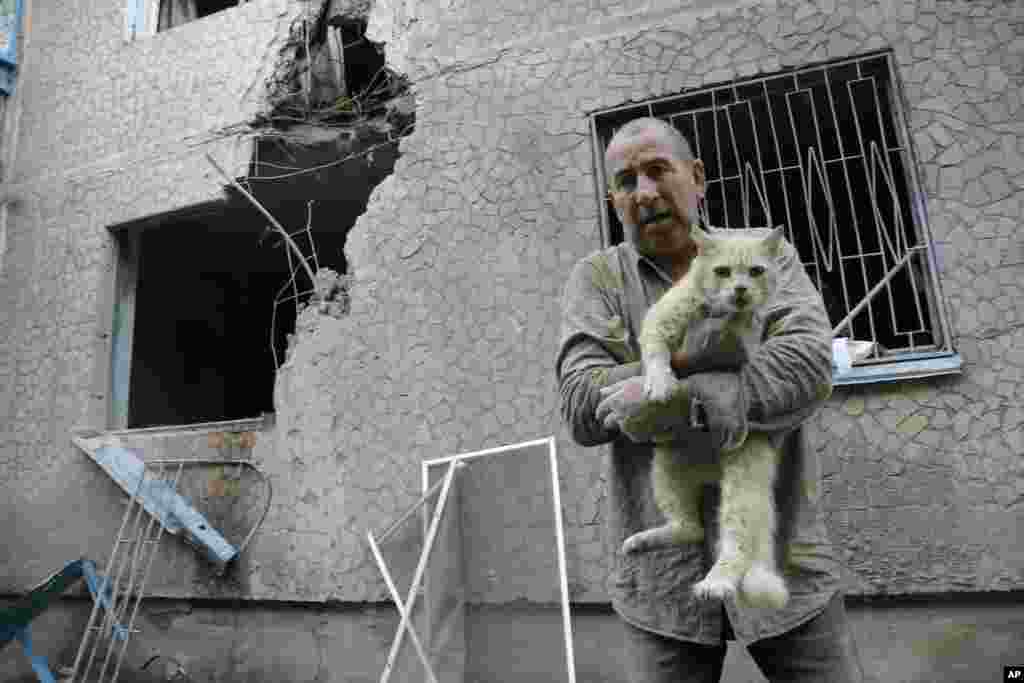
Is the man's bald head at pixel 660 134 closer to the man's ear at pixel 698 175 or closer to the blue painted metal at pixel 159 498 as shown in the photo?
the man's ear at pixel 698 175

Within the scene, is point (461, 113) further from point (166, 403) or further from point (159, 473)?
point (166, 403)

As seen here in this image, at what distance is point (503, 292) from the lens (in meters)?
4.24

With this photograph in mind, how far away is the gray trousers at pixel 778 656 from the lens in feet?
4.89

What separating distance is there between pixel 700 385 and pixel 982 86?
10.8 feet

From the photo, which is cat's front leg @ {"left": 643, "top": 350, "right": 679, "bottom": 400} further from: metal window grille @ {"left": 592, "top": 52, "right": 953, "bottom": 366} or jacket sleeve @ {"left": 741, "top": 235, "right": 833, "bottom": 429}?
metal window grille @ {"left": 592, "top": 52, "right": 953, "bottom": 366}

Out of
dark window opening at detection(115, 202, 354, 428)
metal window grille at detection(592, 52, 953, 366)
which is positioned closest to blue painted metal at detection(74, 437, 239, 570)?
dark window opening at detection(115, 202, 354, 428)

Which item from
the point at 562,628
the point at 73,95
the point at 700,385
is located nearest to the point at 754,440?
the point at 700,385

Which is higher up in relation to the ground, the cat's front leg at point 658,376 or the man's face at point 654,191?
the man's face at point 654,191

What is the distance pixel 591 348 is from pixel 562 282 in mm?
2474

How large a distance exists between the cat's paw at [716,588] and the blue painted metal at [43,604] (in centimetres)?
442

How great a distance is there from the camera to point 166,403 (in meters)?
7.40

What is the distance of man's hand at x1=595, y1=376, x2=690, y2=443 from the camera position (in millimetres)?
1395

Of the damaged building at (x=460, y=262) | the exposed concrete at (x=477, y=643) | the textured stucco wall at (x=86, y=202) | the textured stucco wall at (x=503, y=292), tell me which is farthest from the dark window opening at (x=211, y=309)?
the exposed concrete at (x=477, y=643)

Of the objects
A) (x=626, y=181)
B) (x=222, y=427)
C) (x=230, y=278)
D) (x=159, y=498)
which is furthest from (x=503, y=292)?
(x=230, y=278)
